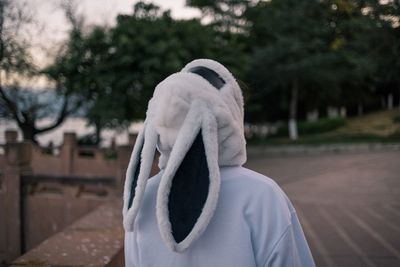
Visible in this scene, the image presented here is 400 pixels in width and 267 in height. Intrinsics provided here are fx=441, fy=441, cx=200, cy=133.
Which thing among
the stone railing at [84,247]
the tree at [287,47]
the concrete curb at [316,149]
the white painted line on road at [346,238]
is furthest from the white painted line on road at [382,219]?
the tree at [287,47]

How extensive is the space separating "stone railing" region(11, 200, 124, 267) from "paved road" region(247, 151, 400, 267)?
7.01 feet

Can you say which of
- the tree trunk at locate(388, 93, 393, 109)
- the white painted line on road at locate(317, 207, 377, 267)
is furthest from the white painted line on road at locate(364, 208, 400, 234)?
the tree trunk at locate(388, 93, 393, 109)

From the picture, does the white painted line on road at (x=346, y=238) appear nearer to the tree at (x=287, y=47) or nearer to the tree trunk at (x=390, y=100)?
the tree at (x=287, y=47)

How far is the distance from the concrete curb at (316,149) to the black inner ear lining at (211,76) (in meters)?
16.6

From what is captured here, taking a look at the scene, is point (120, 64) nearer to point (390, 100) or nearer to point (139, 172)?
point (139, 172)

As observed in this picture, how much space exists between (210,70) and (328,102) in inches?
1063

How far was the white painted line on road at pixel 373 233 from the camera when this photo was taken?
472cm

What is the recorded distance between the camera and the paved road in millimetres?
4703

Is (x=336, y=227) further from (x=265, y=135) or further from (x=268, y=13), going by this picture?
(x=265, y=135)

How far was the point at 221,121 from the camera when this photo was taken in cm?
126

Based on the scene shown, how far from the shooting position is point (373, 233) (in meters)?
5.45

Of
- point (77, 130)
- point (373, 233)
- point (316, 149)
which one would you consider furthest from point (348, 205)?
point (316, 149)

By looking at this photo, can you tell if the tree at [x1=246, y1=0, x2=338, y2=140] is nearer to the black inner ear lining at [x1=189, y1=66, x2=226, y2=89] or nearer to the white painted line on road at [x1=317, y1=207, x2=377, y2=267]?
the white painted line on road at [x1=317, y1=207, x2=377, y2=267]

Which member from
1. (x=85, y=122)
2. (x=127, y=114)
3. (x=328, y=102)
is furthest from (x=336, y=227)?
(x=328, y=102)
